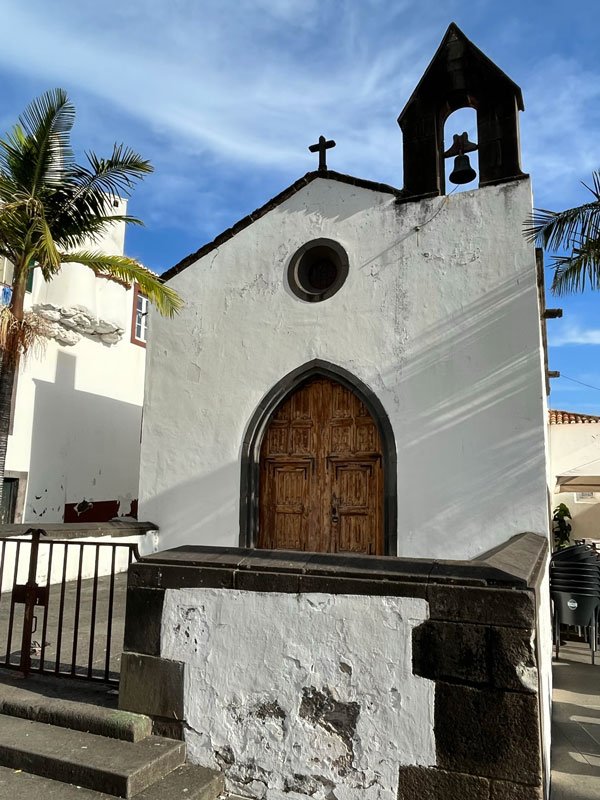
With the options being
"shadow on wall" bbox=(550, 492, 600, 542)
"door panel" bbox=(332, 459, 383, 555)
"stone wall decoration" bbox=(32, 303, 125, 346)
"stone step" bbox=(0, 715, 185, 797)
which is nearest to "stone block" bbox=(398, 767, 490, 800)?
"stone step" bbox=(0, 715, 185, 797)

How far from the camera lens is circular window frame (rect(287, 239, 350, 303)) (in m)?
7.86

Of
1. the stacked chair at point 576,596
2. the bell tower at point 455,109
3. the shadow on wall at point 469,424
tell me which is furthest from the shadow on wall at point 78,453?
the stacked chair at point 576,596

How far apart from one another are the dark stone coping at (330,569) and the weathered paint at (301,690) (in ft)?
0.27

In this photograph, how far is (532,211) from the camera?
7.05 metres

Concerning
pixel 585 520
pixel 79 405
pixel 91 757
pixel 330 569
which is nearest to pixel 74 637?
pixel 91 757

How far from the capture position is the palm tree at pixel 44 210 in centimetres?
753

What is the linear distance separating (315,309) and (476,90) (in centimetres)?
346

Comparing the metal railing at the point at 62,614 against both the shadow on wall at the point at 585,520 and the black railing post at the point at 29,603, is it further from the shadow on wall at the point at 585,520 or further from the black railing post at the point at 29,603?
the shadow on wall at the point at 585,520

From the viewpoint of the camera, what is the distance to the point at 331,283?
810cm

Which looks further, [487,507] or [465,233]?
[465,233]

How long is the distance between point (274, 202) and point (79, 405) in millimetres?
6174

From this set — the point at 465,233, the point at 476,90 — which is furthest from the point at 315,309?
the point at 476,90

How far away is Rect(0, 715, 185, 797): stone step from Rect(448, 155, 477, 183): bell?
6.86 metres

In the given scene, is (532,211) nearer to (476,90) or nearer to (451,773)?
(476,90)
